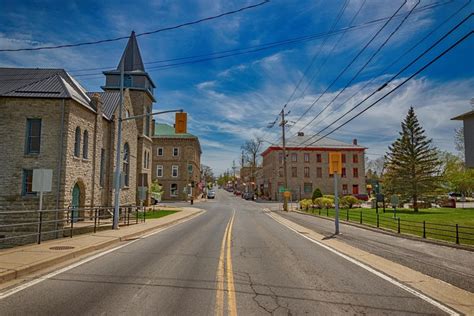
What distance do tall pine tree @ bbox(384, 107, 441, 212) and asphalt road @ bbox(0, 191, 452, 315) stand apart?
122ft

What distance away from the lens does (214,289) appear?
278 inches

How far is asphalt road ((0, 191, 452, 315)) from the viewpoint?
5.81 m

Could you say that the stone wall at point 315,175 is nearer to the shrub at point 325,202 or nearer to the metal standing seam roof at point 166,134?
the metal standing seam roof at point 166,134

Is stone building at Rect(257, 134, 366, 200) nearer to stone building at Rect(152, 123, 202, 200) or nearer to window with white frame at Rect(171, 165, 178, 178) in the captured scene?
stone building at Rect(152, 123, 202, 200)

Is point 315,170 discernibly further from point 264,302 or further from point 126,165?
point 264,302

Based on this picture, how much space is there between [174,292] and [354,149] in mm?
75496

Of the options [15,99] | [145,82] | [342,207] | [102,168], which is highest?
[145,82]

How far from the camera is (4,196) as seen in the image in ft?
68.0

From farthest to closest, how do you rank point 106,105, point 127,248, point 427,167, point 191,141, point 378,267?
point 191,141, point 427,167, point 106,105, point 127,248, point 378,267

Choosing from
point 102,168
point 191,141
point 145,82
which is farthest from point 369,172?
point 102,168

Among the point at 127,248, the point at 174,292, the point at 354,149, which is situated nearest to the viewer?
the point at 174,292

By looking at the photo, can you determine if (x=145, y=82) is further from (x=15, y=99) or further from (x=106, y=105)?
(x=15, y=99)

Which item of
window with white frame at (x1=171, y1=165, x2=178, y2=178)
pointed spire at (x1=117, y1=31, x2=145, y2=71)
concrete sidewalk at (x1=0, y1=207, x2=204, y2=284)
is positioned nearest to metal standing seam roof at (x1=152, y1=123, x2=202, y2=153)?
window with white frame at (x1=171, y1=165, x2=178, y2=178)

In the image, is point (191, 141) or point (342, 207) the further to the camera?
point (191, 141)
